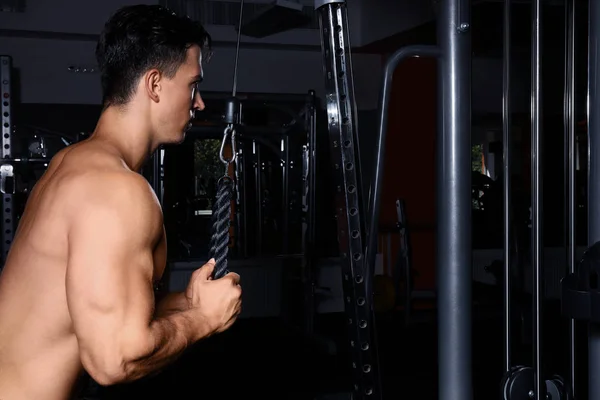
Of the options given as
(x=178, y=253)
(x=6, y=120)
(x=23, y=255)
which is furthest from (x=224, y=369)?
(x=23, y=255)

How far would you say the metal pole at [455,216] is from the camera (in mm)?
1235

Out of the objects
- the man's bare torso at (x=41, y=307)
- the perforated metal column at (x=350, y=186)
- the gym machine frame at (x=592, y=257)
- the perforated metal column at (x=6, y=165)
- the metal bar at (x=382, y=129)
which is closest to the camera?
the gym machine frame at (x=592, y=257)

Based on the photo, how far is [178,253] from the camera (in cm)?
575

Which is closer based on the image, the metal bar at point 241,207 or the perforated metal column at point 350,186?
the perforated metal column at point 350,186

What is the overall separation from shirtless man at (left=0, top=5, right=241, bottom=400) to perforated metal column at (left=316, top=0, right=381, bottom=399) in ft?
0.85

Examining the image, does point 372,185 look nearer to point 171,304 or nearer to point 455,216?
point 455,216

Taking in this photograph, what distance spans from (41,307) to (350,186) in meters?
0.63

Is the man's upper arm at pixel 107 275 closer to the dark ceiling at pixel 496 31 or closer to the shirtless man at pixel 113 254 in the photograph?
the shirtless man at pixel 113 254

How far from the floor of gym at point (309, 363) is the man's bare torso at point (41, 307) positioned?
5.94ft

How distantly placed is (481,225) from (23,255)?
5347 mm

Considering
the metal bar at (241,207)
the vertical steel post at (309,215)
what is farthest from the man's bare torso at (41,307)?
the metal bar at (241,207)

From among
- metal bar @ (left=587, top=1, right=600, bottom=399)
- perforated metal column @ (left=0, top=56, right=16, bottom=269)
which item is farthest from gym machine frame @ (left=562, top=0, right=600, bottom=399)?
perforated metal column @ (left=0, top=56, right=16, bottom=269)

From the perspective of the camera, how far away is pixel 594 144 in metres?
0.92

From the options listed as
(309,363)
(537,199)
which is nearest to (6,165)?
(309,363)
